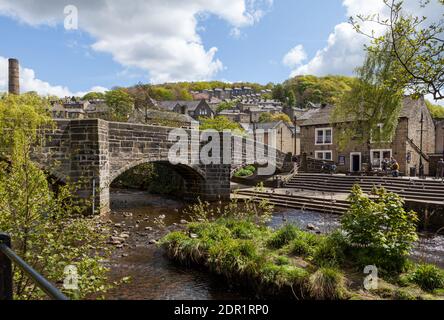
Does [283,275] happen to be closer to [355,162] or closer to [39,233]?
[39,233]

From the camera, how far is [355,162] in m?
33.2

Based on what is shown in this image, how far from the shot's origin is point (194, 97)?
145 meters

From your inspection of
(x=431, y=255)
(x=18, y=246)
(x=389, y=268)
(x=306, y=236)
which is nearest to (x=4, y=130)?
(x=18, y=246)

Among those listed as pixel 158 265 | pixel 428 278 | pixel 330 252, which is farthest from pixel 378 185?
pixel 158 265

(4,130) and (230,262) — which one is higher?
(4,130)

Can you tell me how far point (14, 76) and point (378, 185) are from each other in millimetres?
25037

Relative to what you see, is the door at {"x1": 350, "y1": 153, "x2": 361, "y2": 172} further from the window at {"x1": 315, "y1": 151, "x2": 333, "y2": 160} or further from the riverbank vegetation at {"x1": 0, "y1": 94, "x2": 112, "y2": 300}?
the riverbank vegetation at {"x1": 0, "y1": 94, "x2": 112, "y2": 300}

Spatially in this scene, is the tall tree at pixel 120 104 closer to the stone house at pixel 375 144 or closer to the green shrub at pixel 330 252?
the stone house at pixel 375 144

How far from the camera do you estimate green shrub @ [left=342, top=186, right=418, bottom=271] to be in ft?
23.5

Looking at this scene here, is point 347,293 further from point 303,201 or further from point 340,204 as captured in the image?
point 303,201

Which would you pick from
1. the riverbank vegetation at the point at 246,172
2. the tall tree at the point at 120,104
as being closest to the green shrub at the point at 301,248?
the riverbank vegetation at the point at 246,172

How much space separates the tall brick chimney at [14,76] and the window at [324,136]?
90.6 feet

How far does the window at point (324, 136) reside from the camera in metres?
35.1
